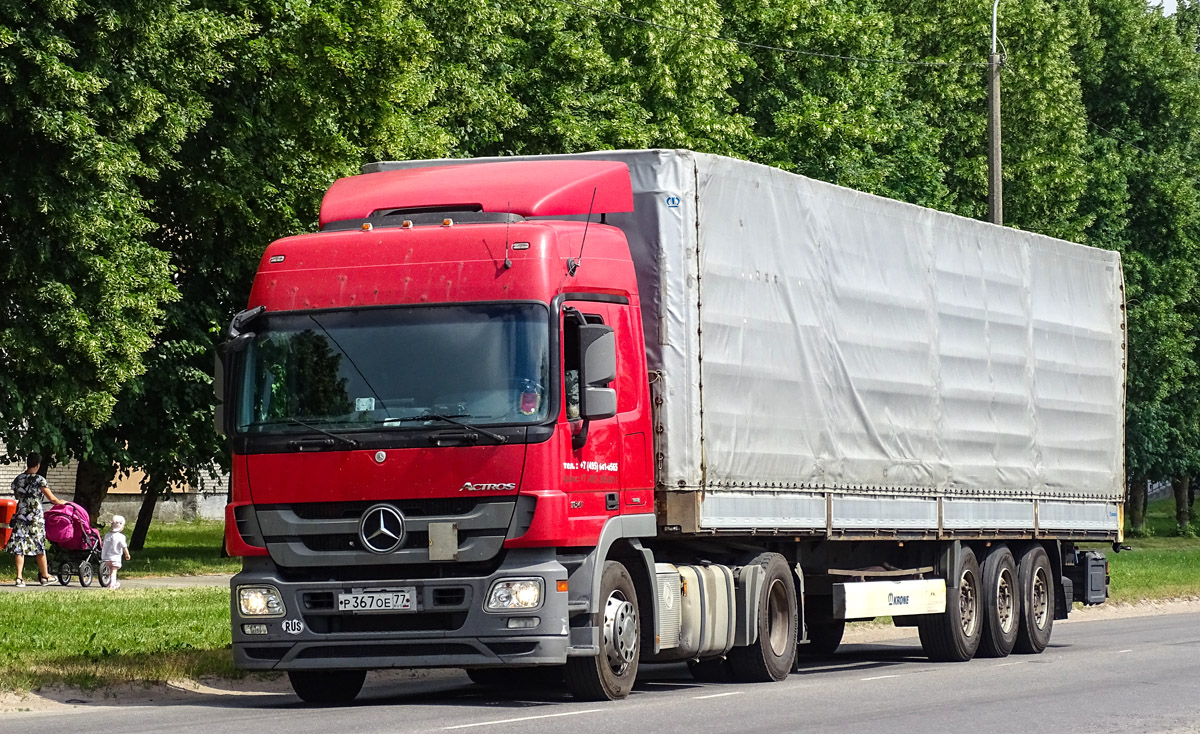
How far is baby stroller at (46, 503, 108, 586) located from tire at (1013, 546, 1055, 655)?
43.7 ft

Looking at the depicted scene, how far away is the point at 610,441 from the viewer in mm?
13258

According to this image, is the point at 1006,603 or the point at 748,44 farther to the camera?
the point at 748,44

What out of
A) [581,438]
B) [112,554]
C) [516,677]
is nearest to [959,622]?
[516,677]

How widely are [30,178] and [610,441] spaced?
46.8ft

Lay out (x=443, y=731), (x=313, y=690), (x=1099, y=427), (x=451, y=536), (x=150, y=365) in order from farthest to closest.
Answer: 1. (x=150, y=365)
2. (x=1099, y=427)
3. (x=313, y=690)
4. (x=451, y=536)
5. (x=443, y=731)

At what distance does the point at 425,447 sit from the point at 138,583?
1630 cm

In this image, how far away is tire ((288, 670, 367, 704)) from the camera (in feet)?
45.7

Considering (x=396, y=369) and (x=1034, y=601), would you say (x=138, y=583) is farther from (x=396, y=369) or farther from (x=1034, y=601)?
(x=396, y=369)

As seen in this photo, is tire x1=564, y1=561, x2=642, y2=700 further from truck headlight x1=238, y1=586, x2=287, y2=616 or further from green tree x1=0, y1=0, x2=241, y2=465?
green tree x1=0, y1=0, x2=241, y2=465

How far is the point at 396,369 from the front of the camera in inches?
506

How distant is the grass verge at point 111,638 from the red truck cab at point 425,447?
202cm

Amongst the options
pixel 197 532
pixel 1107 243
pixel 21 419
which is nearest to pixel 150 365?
pixel 21 419

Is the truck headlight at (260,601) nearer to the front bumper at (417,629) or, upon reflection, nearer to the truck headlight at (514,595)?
the front bumper at (417,629)

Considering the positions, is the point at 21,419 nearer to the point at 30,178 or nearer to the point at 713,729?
the point at 30,178
